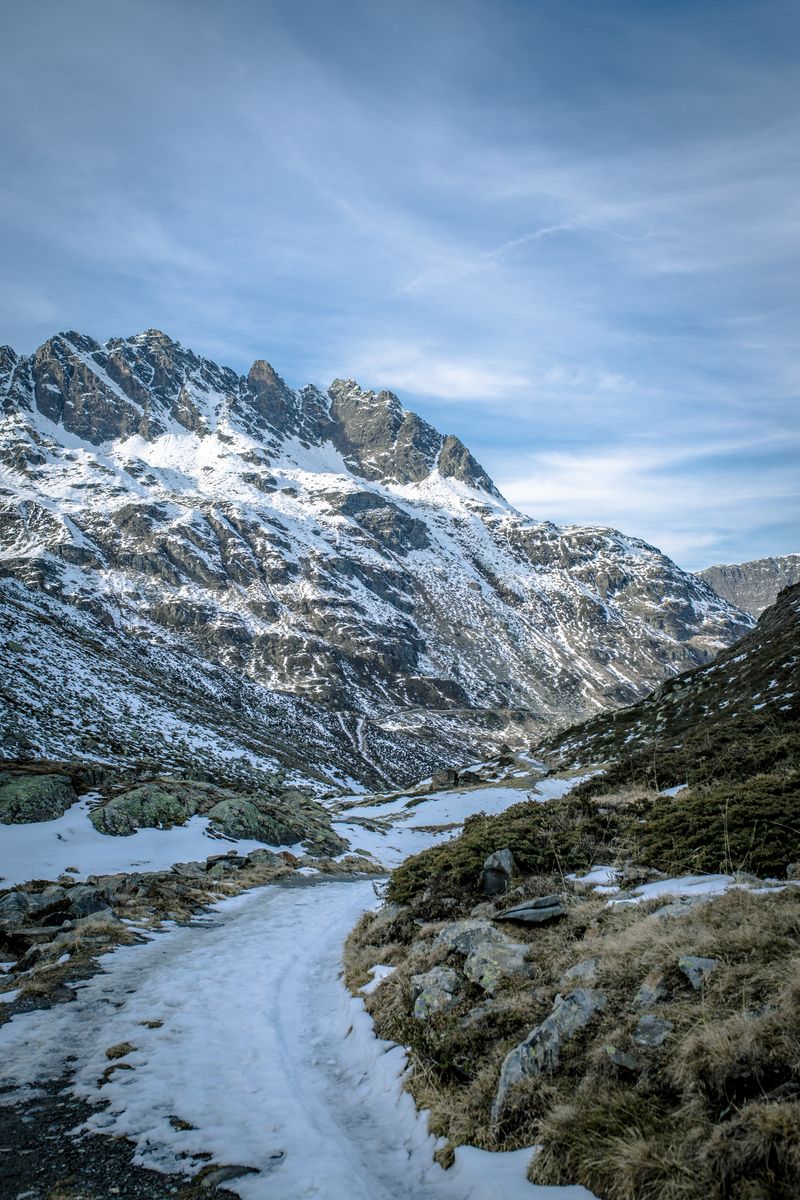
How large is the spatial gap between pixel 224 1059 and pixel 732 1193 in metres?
7.16

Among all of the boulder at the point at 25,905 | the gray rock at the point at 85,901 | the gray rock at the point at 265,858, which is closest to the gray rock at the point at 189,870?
the gray rock at the point at 265,858

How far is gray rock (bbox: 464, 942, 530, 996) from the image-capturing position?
25.3 feet

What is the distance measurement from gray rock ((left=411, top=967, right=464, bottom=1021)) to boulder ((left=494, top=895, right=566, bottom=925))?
139cm

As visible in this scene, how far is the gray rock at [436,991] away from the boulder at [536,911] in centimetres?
139

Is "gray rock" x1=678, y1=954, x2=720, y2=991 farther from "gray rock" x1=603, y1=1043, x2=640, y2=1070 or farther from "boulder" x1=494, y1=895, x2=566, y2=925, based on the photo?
"boulder" x1=494, y1=895, x2=566, y2=925

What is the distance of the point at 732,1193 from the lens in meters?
3.64

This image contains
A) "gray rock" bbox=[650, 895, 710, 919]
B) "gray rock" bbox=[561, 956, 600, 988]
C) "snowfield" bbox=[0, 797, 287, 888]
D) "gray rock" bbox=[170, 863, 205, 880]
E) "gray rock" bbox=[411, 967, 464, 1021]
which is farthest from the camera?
"gray rock" bbox=[170, 863, 205, 880]

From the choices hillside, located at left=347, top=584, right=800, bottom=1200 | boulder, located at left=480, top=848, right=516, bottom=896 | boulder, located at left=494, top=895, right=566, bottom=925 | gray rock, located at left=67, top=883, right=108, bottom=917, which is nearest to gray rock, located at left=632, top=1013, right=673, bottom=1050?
hillside, located at left=347, top=584, right=800, bottom=1200

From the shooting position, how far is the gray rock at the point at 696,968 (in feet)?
18.5

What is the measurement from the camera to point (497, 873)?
11984mm

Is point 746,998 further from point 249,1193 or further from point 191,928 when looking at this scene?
point 191,928

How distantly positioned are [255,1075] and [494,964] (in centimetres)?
349

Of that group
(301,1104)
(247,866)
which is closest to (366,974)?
(301,1104)

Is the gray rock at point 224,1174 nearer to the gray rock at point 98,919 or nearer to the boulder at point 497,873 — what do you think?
the boulder at point 497,873
